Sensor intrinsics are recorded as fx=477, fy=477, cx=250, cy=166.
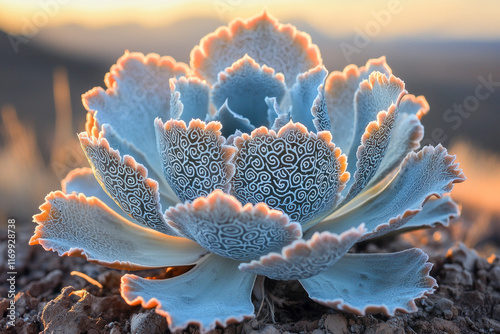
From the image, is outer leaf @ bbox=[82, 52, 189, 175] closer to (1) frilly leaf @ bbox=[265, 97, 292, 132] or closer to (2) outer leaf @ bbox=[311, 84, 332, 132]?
(1) frilly leaf @ bbox=[265, 97, 292, 132]

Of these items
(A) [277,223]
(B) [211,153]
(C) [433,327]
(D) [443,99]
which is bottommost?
(D) [443,99]

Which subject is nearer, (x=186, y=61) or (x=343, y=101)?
(x=343, y=101)

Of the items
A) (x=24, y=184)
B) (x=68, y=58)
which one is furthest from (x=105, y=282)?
(x=68, y=58)

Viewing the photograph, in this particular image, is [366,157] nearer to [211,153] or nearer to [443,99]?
Answer: [211,153]

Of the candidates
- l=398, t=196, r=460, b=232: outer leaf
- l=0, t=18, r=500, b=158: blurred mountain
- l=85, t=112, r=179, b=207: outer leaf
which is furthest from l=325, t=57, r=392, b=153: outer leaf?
l=0, t=18, r=500, b=158: blurred mountain

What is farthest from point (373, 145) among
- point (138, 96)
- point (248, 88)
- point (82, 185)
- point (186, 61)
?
point (186, 61)

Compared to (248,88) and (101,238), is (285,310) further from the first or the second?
(248,88)
